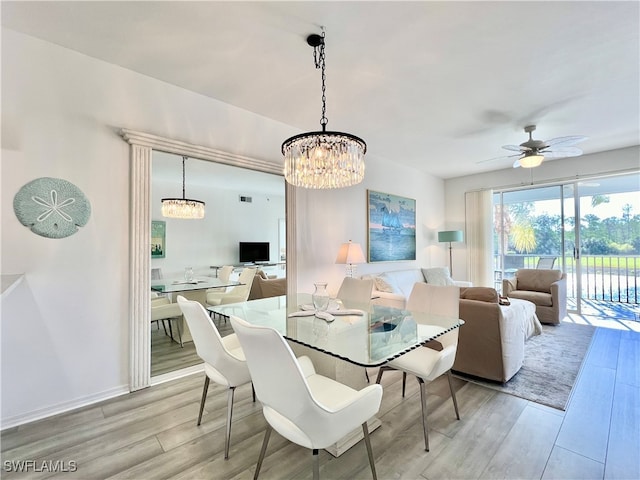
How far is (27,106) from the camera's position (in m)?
2.01

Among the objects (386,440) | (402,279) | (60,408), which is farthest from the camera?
(402,279)

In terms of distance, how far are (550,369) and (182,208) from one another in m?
3.97

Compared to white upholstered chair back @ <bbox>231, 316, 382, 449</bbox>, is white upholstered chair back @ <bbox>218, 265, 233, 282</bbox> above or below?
above

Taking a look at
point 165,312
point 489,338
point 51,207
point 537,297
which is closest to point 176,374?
point 165,312

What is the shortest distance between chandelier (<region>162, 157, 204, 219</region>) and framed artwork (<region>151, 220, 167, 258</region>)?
112mm

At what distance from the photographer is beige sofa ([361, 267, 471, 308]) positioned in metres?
3.47

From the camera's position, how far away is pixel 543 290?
4699 millimetres

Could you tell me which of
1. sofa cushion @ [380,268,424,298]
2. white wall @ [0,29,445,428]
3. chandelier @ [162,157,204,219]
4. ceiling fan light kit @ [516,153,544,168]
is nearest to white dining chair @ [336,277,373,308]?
sofa cushion @ [380,268,424,298]

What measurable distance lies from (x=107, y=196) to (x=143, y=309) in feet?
3.21

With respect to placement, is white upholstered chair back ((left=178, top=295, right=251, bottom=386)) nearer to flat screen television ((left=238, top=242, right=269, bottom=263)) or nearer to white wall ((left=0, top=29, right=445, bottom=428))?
white wall ((left=0, top=29, right=445, bottom=428))

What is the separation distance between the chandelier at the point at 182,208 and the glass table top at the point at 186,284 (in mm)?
667

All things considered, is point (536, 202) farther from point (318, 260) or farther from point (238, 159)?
point (238, 159)

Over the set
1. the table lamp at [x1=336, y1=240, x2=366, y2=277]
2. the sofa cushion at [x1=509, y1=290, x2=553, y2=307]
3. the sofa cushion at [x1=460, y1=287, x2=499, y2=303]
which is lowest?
the sofa cushion at [x1=509, y1=290, x2=553, y2=307]

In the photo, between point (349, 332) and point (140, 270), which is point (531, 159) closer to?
point (349, 332)
